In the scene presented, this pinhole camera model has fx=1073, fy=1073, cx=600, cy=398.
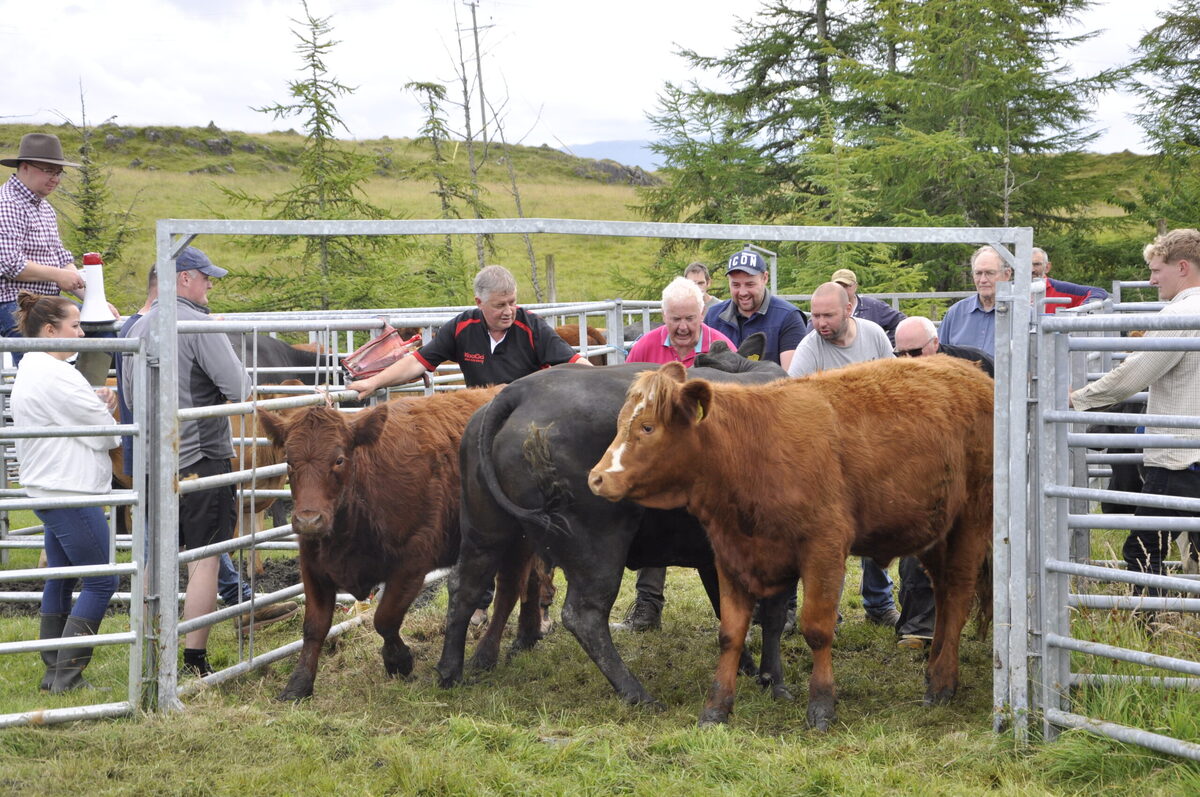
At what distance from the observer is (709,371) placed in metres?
5.63

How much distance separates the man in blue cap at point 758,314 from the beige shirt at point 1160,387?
2.36 m

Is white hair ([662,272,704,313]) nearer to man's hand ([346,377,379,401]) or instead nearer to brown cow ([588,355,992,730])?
brown cow ([588,355,992,730])

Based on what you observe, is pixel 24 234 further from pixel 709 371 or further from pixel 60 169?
pixel 709 371

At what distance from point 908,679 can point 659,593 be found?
1.76 meters

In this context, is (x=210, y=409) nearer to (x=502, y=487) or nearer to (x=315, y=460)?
(x=315, y=460)

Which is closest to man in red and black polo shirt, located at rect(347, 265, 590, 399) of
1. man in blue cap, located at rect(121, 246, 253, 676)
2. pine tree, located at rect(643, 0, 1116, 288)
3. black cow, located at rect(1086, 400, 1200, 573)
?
man in blue cap, located at rect(121, 246, 253, 676)

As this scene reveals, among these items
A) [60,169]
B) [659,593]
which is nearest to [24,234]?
[60,169]

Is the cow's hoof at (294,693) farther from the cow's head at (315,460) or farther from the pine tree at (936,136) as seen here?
the pine tree at (936,136)

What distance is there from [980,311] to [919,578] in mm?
2323

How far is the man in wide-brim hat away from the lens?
7.06 m

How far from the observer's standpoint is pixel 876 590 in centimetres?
683

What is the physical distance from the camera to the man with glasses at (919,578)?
6.23 m

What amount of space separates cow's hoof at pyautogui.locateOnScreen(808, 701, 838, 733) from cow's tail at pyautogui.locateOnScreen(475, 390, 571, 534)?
139 cm

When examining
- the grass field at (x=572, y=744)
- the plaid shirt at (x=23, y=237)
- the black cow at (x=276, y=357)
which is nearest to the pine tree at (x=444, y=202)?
the black cow at (x=276, y=357)
